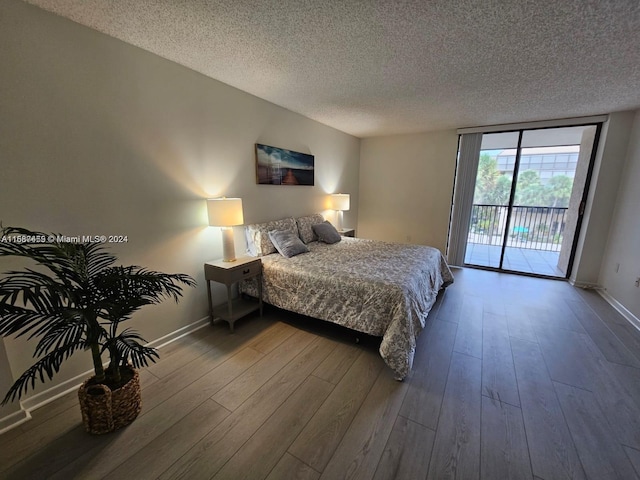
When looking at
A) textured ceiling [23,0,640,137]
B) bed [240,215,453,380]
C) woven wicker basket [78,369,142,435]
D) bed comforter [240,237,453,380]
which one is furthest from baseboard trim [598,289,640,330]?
woven wicker basket [78,369,142,435]

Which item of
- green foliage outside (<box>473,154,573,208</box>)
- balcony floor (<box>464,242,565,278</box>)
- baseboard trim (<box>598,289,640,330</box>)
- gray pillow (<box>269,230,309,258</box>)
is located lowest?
baseboard trim (<box>598,289,640,330</box>)

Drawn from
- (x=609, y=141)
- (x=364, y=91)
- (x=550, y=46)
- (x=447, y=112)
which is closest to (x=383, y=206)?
(x=447, y=112)

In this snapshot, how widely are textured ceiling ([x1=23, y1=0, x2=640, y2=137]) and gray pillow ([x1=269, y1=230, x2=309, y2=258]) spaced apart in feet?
5.13

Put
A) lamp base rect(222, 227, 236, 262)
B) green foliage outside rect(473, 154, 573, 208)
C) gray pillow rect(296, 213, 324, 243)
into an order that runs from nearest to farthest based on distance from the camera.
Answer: lamp base rect(222, 227, 236, 262) → gray pillow rect(296, 213, 324, 243) → green foliage outside rect(473, 154, 573, 208)

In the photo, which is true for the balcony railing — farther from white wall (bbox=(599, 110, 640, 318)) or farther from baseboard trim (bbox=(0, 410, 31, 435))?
baseboard trim (bbox=(0, 410, 31, 435))

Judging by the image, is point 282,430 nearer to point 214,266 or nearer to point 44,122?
point 214,266

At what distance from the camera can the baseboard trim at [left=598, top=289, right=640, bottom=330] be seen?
2707 millimetres

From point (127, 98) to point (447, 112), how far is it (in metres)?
3.57

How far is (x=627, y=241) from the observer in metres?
3.12

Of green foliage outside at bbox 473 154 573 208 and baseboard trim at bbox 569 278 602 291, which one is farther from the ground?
green foliage outside at bbox 473 154 573 208

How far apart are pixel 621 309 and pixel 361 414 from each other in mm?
3530

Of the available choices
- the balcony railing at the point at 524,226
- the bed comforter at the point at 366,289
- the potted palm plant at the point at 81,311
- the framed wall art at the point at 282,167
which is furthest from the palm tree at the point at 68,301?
the balcony railing at the point at 524,226

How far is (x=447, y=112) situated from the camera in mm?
3455

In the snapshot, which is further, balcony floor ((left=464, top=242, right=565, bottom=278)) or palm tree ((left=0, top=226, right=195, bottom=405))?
balcony floor ((left=464, top=242, right=565, bottom=278))
